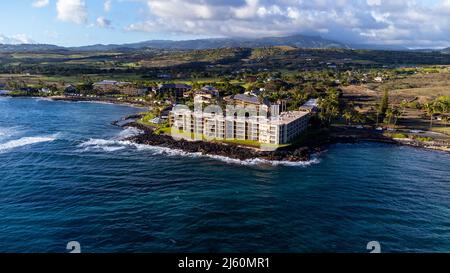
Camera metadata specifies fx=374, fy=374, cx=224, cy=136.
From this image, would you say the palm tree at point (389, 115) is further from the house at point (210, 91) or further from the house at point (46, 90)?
the house at point (46, 90)

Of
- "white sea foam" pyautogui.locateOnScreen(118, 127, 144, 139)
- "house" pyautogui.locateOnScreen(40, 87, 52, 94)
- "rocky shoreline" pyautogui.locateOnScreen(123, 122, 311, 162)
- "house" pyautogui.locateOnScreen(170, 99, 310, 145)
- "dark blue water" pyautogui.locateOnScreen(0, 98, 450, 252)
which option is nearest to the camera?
"dark blue water" pyautogui.locateOnScreen(0, 98, 450, 252)

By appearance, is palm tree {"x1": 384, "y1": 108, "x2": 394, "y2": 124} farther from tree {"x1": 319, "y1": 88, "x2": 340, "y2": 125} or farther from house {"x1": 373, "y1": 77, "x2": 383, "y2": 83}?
house {"x1": 373, "y1": 77, "x2": 383, "y2": 83}

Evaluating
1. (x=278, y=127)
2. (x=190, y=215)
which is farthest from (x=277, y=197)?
(x=278, y=127)

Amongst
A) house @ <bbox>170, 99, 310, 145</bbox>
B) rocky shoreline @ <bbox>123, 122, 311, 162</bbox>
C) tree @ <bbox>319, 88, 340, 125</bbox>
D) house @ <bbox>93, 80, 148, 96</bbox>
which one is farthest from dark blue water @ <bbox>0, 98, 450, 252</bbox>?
house @ <bbox>93, 80, 148, 96</bbox>

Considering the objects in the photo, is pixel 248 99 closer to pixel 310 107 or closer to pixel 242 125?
pixel 310 107

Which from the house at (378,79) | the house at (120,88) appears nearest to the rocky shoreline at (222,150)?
the house at (120,88)
